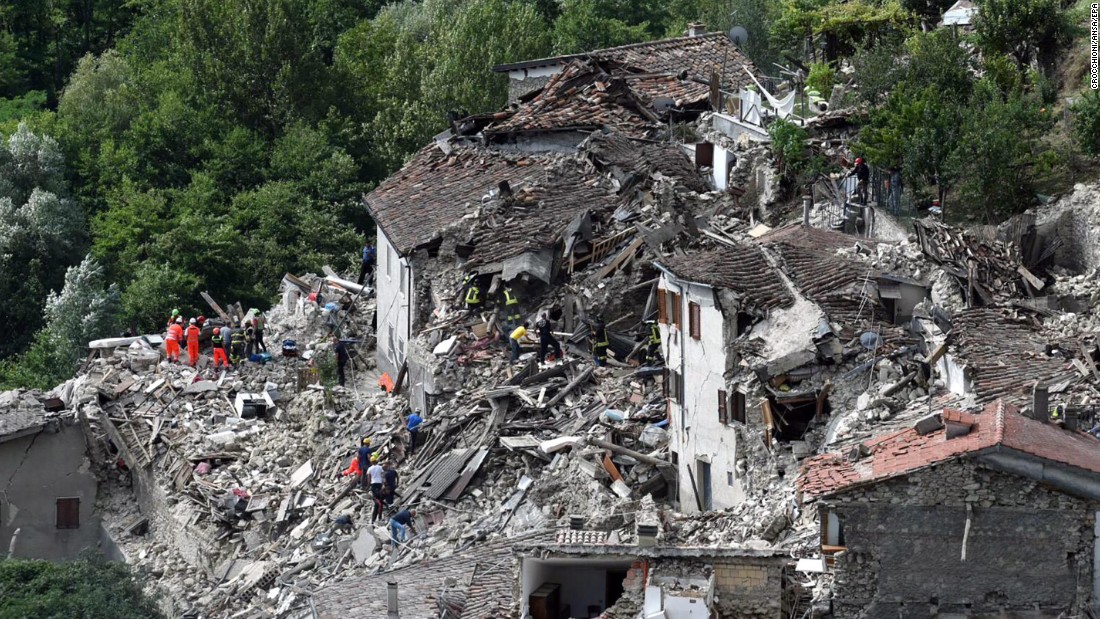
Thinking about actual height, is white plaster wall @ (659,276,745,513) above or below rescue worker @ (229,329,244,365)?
below

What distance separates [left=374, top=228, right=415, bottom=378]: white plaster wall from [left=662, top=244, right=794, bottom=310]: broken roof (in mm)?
10043

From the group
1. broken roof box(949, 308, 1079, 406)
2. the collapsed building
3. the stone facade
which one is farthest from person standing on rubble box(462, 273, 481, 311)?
the stone facade

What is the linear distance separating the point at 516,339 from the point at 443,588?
10.3m

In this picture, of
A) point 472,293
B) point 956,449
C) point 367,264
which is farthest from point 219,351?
point 956,449

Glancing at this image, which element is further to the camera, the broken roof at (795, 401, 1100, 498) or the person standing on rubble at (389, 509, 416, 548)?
the person standing on rubble at (389, 509, 416, 548)

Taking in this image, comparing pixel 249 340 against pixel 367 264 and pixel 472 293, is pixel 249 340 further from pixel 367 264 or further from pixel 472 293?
pixel 472 293

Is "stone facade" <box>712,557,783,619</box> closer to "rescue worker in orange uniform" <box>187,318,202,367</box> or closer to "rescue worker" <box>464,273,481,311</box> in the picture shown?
"rescue worker" <box>464,273,481,311</box>

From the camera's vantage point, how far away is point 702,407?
31.9 meters

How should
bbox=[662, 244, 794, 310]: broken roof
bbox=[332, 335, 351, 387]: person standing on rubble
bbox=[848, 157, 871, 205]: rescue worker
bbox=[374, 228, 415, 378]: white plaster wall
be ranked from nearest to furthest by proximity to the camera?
bbox=[662, 244, 794, 310]: broken roof
bbox=[848, 157, 871, 205]: rescue worker
bbox=[374, 228, 415, 378]: white plaster wall
bbox=[332, 335, 351, 387]: person standing on rubble

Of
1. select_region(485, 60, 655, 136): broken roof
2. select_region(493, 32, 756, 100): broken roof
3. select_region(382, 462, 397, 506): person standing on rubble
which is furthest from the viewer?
select_region(493, 32, 756, 100): broken roof

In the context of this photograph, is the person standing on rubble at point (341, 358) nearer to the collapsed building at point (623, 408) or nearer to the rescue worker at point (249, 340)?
the collapsed building at point (623, 408)

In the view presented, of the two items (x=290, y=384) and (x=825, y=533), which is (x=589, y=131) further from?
(x=825, y=533)

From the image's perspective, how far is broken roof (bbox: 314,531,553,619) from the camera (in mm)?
26766

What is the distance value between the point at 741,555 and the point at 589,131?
23.6m
